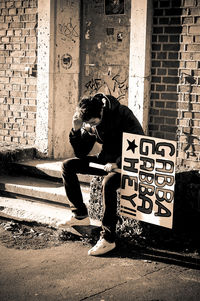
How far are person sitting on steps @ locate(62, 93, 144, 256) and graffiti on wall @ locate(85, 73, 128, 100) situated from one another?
1.92 meters

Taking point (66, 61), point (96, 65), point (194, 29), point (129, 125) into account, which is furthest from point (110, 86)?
point (129, 125)

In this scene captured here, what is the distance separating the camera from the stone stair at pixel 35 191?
19.3 feet

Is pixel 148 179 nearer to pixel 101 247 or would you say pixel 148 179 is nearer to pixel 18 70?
pixel 101 247

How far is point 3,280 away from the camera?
4.20 metres

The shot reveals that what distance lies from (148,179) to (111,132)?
0.66 metres

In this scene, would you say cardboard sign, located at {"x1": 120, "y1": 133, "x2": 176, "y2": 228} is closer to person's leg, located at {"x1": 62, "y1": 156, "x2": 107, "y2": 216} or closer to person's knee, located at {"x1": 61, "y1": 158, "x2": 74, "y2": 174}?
person's leg, located at {"x1": 62, "y1": 156, "x2": 107, "y2": 216}

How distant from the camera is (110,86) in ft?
23.5

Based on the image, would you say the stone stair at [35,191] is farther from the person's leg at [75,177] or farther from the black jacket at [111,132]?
the black jacket at [111,132]

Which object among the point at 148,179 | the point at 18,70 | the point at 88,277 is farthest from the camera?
the point at 18,70

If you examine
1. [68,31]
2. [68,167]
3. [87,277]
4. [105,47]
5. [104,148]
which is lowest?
[87,277]

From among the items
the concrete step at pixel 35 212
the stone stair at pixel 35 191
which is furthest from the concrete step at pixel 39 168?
the concrete step at pixel 35 212

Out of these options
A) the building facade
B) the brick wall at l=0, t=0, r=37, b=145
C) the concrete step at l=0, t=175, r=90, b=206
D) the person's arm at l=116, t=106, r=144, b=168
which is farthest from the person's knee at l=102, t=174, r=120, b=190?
the brick wall at l=0, t=0, r=37, b=145

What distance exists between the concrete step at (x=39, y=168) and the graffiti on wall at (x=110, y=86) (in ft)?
4.10

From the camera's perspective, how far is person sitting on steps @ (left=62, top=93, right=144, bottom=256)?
15.8ft
